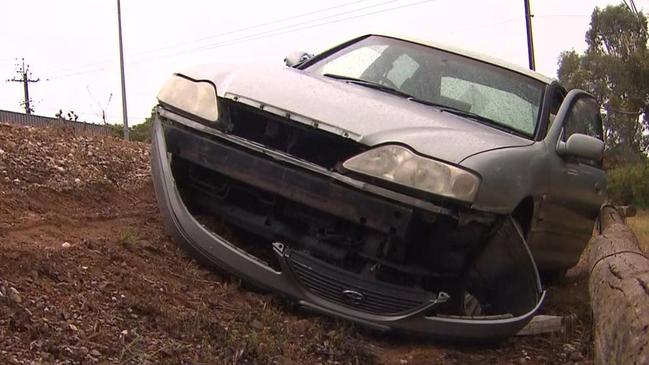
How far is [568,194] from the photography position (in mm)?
5078

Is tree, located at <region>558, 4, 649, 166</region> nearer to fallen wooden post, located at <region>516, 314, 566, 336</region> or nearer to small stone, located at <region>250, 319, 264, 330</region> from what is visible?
fallen wooden post, located at <region>516, 314, 566, 336</region>

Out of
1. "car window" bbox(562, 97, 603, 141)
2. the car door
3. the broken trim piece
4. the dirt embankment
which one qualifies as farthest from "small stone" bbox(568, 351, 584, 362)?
the broken trim piece

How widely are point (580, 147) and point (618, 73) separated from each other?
126 feet

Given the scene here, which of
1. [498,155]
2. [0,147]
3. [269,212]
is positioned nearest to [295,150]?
[269,212]

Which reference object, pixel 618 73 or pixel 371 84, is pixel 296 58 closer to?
pixel 371 84

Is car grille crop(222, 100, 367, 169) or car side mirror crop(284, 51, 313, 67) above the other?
car side mirror crop(284, 51, 313, 67)

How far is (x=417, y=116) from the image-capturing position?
4164mm

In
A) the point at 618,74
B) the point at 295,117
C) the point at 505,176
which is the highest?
the point at 295,117

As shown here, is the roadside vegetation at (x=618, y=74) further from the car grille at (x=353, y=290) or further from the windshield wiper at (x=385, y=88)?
the car grille at (x=353, y=290)

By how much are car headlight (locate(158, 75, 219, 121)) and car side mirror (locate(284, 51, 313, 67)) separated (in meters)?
1.16

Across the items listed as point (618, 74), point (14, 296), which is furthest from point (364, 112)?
point (618, 74)

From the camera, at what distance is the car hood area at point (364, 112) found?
378 centimetres

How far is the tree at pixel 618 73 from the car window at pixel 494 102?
109ft

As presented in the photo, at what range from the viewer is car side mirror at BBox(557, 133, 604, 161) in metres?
4.81
